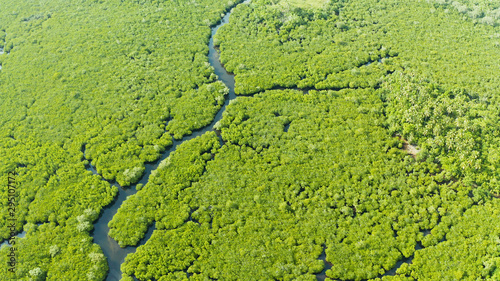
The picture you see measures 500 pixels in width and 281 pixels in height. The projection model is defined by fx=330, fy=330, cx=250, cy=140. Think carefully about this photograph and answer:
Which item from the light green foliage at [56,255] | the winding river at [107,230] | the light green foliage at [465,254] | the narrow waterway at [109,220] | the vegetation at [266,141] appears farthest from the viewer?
the narrow waterway at [109,220]

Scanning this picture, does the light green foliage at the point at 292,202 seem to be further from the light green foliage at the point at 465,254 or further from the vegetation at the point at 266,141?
the light green foliage at the point at 465,254

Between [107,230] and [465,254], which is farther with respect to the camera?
[107,230]

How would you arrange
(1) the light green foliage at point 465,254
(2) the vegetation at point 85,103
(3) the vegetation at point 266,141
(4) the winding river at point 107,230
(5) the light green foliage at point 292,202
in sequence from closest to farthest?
(1) the light green foliage at point 465,254 → (5) the light green foliage at point 292,202 → (4) the winding river at point 107,230 → (3) the vegetation at point 266,141 → (2) the vegetation at point 85,103

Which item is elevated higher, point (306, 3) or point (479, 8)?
point (306, 3)

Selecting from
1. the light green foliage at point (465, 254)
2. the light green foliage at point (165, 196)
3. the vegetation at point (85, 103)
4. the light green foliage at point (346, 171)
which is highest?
the vegetation at point (85, 103)

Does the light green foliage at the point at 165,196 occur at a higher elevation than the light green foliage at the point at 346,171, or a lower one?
higher

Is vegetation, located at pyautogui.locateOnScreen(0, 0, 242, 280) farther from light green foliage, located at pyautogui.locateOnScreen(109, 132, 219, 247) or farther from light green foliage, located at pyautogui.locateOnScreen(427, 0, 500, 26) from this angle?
light green foliage, located at pyautogui.locateOnScreen(427, 0, 500, 26)

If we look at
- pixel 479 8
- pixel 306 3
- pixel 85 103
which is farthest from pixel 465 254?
pixel 306 3

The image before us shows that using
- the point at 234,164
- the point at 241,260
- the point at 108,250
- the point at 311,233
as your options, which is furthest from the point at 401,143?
the point at 108,250

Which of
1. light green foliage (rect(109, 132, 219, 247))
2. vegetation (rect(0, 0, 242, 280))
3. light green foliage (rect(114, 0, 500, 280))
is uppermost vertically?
vegetation (rect(0, 0, 242, 280))

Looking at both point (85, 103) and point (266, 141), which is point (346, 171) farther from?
point (85, 103)

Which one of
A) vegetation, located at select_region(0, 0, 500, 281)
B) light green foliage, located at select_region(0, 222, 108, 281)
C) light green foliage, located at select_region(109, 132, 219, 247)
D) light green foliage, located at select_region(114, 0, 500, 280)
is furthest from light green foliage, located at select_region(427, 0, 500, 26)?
light green foliage, located at select_region(0, 222, 108, 281)

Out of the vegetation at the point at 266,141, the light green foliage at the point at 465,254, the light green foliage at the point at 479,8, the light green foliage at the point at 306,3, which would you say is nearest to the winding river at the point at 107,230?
the vegetation at the point at 266,141
